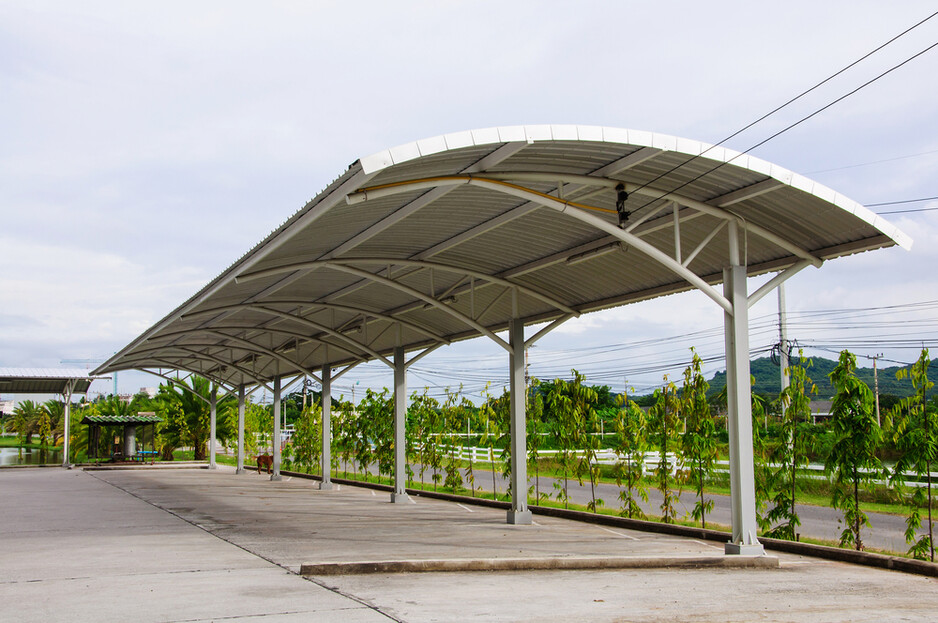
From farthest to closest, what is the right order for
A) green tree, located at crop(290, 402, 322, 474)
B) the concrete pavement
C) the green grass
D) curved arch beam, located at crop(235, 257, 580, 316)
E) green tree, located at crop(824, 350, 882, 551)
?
the green grass < green tree, located at crop(290, 402, 322, 474) < curved arch beam, located at crop(235, 257, 580, 316) < green tree, located at crop(824, 350, 882, 551) < the concrete pavement

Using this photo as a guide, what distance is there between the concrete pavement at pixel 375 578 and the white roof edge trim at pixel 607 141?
12.9 feet

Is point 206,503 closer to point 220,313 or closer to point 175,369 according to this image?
point 220,313

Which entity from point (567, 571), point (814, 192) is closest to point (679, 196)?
point (814, 192)

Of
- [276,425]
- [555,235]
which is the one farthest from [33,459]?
[555,235]

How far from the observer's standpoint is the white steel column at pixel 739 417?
10.1 m

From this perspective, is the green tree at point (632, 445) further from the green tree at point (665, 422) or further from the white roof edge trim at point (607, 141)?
the white roof edge trim at point (607, 141)

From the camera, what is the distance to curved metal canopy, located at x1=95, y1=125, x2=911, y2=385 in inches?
354

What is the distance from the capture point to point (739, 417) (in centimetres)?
1023

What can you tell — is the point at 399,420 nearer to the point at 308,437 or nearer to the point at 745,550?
the point at 745,550

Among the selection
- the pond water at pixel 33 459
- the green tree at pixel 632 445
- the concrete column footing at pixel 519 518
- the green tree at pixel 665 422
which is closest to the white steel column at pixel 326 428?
the concrete column footing at pixel 519 518

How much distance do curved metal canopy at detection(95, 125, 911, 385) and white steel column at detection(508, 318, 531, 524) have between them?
0.36 m

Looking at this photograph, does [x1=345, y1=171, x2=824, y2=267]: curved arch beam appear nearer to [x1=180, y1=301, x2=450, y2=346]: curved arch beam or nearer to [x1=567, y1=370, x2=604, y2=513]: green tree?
[x1=567, y1=370, x2=604, y2=513]: green tree

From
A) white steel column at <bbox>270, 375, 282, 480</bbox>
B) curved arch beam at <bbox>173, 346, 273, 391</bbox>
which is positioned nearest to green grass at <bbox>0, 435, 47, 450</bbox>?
curved arch beam at <bbox>173, 346, 273, 391</bbox>

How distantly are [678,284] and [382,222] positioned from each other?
183 inches
